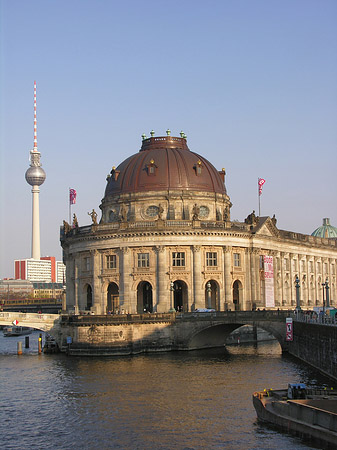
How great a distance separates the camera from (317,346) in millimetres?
66875

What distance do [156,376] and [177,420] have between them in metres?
19.2

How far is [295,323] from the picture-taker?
268ft

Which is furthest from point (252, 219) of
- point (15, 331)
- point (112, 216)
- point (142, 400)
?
point (15, 331)

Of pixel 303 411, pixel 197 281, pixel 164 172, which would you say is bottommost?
pixel 303 411

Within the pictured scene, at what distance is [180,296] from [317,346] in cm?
4865

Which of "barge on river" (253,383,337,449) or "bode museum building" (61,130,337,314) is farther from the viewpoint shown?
"bode museum building" (61,130,337,314)

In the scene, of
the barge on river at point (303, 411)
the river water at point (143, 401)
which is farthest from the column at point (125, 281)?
the barge on river at point (303, 411)

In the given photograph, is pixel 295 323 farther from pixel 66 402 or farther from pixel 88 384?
pixel 66 402

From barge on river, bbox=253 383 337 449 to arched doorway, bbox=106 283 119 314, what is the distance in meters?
63.8

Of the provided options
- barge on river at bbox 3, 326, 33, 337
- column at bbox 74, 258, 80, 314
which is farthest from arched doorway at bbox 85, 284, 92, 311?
barge on river at bbox 3, 326, 33, 337

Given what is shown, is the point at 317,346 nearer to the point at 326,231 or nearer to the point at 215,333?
the point at 215,333

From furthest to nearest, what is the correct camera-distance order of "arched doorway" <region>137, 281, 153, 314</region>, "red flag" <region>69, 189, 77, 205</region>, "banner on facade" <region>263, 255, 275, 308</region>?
"red flag" <region>69, 189, 77, 205</region>, "banner on facade" <region>263, 255, 275, 308</region>, "arched doorway" <region>137, 281, 153, 314</region>

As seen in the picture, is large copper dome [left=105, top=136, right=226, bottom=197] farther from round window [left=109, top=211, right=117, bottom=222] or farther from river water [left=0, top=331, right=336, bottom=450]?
river water [left=0, top=331, right=336, bottom=450]

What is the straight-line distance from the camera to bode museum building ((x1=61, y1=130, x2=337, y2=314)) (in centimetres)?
10544
